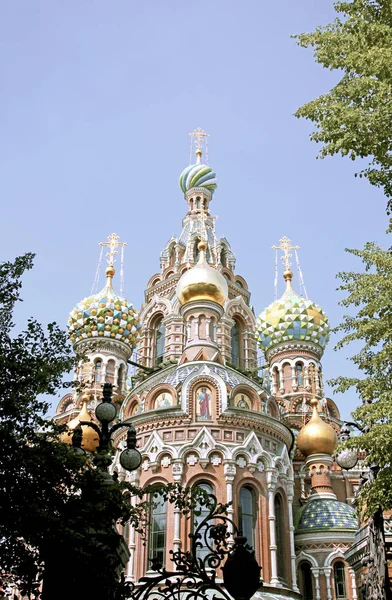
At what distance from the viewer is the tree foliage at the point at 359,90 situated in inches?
385

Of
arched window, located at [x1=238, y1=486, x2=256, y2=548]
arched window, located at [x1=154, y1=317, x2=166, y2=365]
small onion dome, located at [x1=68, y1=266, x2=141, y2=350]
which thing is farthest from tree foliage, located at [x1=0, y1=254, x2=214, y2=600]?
small onion dome, located at [x1=68, y1=266, x2=141, y2=350]

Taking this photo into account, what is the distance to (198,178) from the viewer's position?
37.8 m

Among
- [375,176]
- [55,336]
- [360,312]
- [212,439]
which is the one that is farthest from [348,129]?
[212,439]

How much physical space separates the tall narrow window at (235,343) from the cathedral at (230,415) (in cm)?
6

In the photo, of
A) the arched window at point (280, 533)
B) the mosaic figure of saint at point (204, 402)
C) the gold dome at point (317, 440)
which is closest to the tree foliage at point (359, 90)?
the mosaic figure of saint at point (204, 402)

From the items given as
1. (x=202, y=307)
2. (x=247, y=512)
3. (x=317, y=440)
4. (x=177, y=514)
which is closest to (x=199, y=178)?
(x=202, y=307)

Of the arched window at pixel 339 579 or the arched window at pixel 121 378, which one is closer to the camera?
the arched window at pixel 339 579

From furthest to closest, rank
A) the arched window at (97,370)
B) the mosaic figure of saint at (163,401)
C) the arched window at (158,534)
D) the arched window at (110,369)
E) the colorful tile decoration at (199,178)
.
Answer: the colorful tile decoration at (199,178)
the arched window at (110,369)
the arched window at (97,370)
the mosaic figure of saint at (163,401)
the arched window at (158,534)

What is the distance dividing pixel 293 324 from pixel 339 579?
49.0 ft

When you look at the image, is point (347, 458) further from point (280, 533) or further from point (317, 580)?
point (317, 580)

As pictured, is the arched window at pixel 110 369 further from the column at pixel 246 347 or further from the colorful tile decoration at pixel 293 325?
the colorful tile decoration at pixel 293 325

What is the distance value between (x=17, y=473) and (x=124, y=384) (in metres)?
26.5

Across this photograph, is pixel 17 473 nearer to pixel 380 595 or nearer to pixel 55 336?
pixel 55 336

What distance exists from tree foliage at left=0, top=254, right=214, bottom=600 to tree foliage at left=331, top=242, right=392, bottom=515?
2604 mm
